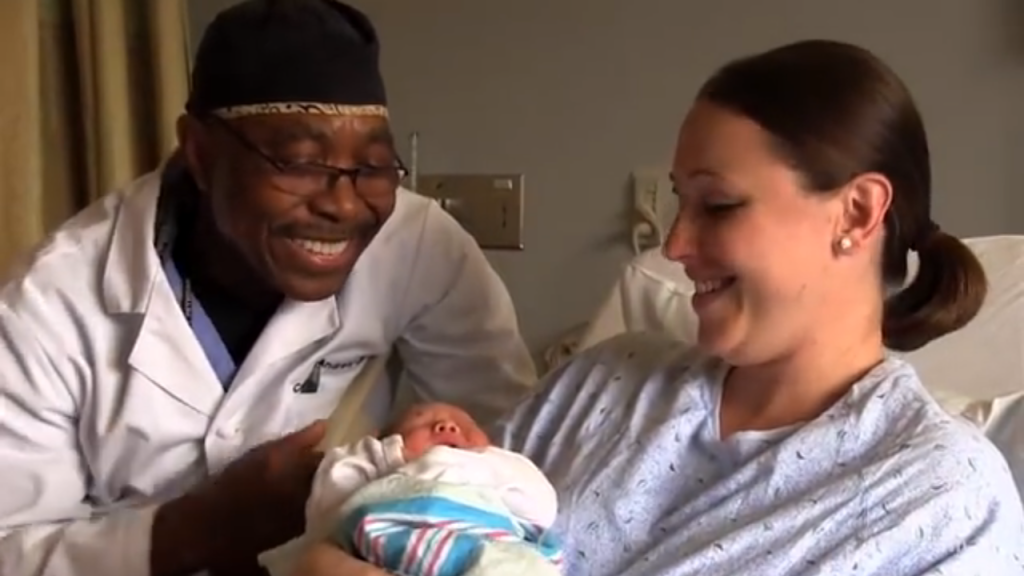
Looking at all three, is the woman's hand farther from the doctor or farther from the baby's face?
the doctor

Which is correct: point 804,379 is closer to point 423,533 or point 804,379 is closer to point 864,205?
point 864,205

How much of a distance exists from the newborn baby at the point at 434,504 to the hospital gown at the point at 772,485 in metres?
0.08

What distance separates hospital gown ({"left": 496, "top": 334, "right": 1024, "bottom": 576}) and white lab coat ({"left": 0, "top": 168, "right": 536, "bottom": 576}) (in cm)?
42

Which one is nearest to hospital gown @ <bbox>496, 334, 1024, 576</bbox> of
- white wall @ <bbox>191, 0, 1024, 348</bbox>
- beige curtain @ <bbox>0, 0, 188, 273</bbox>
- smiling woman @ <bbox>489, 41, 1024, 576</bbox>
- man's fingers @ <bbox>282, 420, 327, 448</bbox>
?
smiling woman @ <bbox>489, 41, 1024, 576</bbox>

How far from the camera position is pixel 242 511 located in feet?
4.80

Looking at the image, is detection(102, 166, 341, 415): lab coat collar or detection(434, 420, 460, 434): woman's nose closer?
detection(434, 420, 460, 434): woman's nose

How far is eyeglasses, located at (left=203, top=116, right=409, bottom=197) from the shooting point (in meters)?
1.51

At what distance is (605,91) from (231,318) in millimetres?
772

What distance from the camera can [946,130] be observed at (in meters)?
1.93

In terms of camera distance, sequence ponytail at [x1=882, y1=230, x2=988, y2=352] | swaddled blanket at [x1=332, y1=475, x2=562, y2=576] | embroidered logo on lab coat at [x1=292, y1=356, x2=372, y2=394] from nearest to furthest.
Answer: swaddled blanket at [x1=332, y1=475, x2=562, y2=576] < ponytail at [x1=882, y1=230, x2=988, y2=352] < embroidered logo on lab coat at [x1=292, y1=356, x2=372, y2=394]

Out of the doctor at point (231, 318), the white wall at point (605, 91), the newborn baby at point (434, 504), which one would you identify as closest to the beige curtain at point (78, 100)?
the white wall at point (605, 91)

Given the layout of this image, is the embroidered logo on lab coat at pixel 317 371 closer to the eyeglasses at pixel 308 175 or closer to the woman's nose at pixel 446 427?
the eyeglasses at pixel 308 175

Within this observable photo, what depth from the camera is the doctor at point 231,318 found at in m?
1.51

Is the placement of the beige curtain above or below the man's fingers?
above
